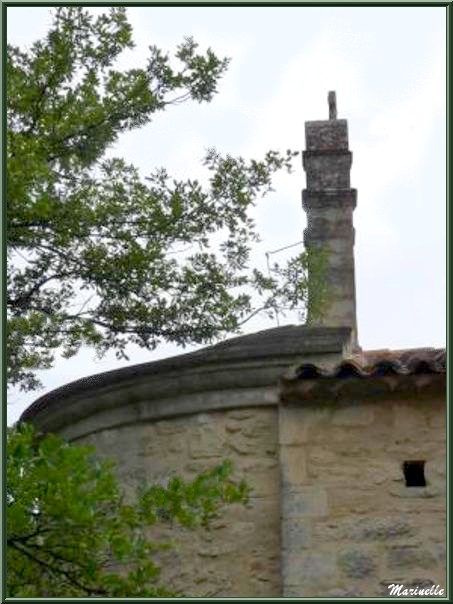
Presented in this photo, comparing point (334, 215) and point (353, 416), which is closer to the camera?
point (353, 416)

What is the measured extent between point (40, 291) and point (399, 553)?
2.61 meters

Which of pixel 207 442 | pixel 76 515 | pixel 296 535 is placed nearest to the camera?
pixel 76 515

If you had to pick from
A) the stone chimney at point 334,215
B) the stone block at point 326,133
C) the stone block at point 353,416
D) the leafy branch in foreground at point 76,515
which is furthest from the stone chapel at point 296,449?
the stone block at point 326,133

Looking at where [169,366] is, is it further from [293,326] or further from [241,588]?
[241,588]

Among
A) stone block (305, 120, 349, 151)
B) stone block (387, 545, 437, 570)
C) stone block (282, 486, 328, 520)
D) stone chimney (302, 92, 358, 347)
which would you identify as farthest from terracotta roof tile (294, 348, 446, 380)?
stone block (305, 120, 349, 151)

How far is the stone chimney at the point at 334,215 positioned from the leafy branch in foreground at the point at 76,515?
3680 mm

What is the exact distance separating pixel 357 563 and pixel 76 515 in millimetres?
2063

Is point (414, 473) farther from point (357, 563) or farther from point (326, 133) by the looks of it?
point (326, 133)

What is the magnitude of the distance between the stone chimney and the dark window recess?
2.45 metres

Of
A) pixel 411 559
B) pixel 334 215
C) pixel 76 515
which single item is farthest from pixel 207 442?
pixel 334 215

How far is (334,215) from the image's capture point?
429 inches

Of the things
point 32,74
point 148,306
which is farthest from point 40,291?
point 32,74

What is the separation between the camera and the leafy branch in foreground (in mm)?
6137

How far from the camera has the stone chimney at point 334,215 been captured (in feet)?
34.6
